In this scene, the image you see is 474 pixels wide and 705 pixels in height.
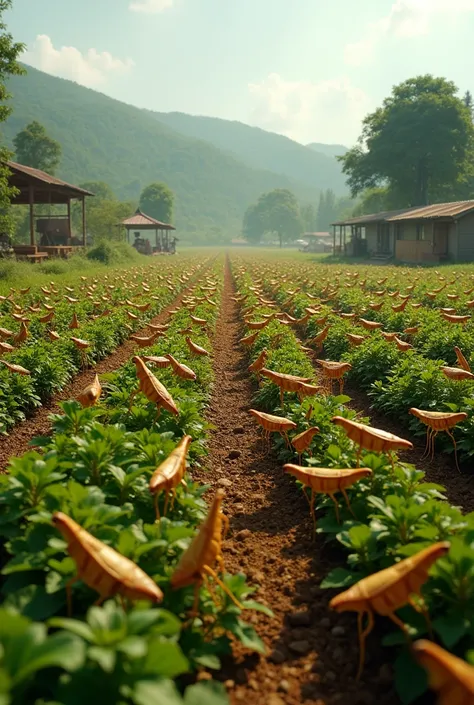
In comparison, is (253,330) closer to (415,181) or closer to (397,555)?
(397,555)

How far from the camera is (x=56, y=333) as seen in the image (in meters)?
10.5

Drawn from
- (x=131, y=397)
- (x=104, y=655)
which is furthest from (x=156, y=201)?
(x=104, y=655)

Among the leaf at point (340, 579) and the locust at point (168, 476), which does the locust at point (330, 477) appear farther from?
the locust at point (168, 476)

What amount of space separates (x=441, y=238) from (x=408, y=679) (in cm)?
3683

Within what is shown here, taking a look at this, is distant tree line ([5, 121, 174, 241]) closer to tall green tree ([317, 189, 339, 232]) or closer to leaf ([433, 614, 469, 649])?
leaf ([433, 614, 469, 649])

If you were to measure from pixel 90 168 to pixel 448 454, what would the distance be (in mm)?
208089

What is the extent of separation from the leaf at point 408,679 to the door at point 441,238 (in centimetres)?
3595

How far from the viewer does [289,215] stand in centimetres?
15612

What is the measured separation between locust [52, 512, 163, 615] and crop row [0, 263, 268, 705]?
2.3 inches

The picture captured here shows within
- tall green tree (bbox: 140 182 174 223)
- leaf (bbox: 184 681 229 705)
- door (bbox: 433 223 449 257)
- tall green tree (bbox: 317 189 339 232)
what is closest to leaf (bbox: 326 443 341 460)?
leaf (bbox: 184 681 229 705)

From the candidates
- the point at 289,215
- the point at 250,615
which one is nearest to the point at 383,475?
the point at 250,615

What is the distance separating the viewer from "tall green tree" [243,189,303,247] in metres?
155

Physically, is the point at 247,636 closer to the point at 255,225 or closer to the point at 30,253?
the point at 30,253

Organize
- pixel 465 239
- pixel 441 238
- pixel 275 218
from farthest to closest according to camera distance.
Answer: pixel 275 218 → pixel 441 238 → pixel 465 239
